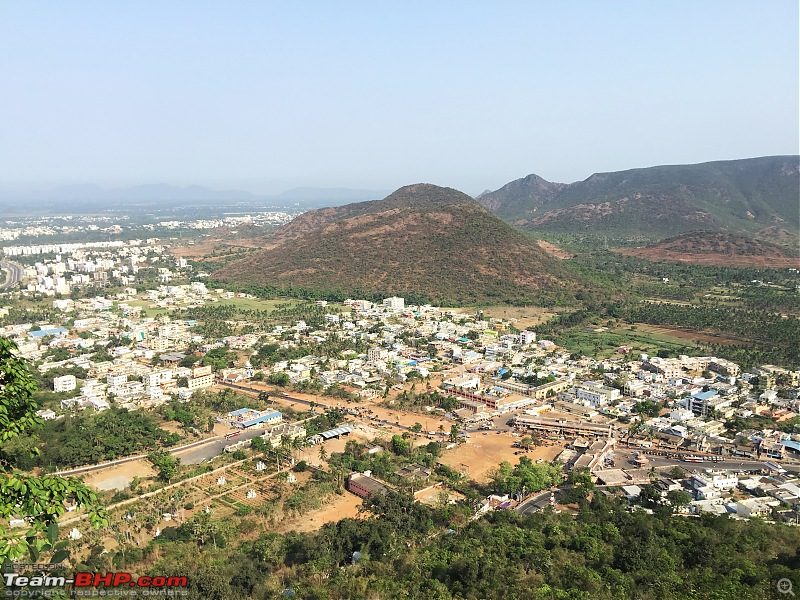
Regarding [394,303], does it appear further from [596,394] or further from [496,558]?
[496,558]

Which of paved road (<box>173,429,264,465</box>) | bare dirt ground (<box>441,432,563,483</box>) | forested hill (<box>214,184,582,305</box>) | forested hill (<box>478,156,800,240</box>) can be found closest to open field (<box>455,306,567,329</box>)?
forested hill (<box>214,184,582,305</box>)

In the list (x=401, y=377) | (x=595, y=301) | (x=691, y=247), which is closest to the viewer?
(x=401, y=377)

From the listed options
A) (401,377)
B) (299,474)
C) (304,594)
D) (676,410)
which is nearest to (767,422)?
(676,410)

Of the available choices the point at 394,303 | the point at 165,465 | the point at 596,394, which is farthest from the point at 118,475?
the point at 394,303

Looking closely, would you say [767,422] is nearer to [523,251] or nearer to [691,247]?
[523,251]

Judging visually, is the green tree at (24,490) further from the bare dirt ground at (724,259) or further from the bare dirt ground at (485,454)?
the bare dirt ground at (724,259)

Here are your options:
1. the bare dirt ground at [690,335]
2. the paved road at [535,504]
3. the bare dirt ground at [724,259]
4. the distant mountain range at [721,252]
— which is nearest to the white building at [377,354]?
the paved road at [535,504]

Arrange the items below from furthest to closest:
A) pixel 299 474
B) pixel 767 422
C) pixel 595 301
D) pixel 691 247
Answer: pixel 691 247 < pixel 595 301 < pixel 767 422 < pixel 299 474
